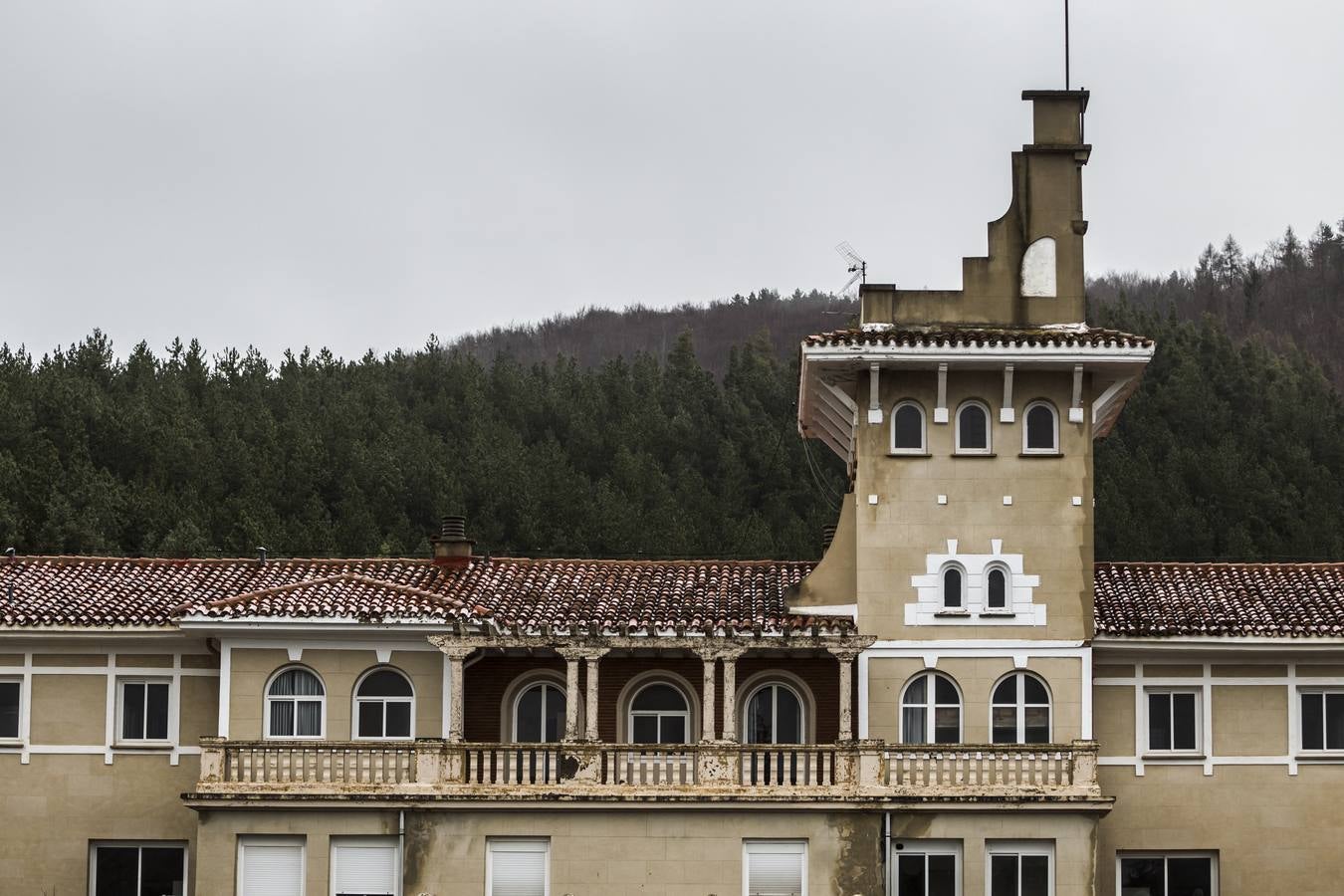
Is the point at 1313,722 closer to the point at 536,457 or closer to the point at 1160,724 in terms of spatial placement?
the point at 1160,724

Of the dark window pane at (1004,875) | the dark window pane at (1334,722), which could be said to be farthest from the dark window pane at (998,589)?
the dark window pane at (1334,722)

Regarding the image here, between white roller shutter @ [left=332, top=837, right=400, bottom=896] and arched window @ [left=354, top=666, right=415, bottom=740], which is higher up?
arched window @ [left=354, top=666, right=415, bottom=740]

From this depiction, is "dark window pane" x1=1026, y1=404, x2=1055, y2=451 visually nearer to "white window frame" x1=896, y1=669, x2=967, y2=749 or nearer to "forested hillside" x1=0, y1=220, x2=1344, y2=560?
"white window frame" x1=896, y1=669, x2=967, y2=749

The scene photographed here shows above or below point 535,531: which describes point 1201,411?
above

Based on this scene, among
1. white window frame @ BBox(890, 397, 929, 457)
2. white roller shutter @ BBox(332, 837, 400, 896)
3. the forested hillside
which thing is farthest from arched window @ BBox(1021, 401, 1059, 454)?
the forested hillside

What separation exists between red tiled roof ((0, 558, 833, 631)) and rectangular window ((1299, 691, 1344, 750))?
9.13m

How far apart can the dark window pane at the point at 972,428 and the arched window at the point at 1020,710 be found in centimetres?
422

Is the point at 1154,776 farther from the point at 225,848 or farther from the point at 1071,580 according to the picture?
the point at 225,848

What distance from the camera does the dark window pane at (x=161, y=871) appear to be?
42031mm

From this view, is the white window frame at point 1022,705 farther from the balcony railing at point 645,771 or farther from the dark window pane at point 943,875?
the dark window pane at point 943,875

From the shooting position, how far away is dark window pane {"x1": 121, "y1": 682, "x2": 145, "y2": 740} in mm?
42188

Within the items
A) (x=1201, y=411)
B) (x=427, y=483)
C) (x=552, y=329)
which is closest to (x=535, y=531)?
(x=427, y=483)

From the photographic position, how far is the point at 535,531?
80500 millimetres

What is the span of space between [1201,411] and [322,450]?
1445 inches
